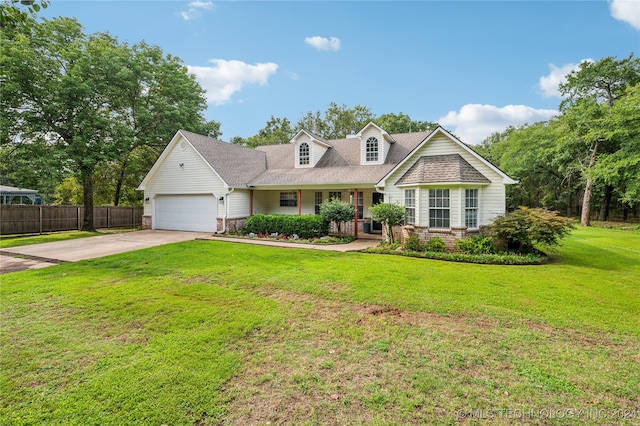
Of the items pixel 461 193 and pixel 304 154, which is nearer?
pixel 461 193

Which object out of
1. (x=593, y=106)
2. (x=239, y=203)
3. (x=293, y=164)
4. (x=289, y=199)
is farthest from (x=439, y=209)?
(x=593, y=106)

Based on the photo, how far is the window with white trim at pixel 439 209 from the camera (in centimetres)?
1179

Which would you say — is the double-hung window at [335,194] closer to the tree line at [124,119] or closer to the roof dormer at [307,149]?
the roof dormer at [307,149]

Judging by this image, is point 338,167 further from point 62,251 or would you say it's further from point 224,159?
point 62,251

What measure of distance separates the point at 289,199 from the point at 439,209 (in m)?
10.3

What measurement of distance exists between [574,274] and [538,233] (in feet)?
6.36

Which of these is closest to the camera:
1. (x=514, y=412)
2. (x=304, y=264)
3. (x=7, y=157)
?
(x=514, y=412)

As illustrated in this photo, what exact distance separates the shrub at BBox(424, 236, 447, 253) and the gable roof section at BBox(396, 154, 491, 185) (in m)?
2.35

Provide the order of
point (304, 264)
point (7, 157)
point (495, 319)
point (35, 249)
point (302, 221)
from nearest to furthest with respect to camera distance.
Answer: point (495, 319)
point (304, 264)
point (35, 249)
point (302, 221)
point (7, 157)

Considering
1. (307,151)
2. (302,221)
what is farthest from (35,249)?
(307,151)

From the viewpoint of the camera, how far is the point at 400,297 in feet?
21.1

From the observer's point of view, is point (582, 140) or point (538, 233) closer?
point (538, 233)

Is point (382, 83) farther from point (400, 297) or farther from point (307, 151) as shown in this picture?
point (400, 297)

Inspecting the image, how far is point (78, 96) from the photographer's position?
56.5 feet
